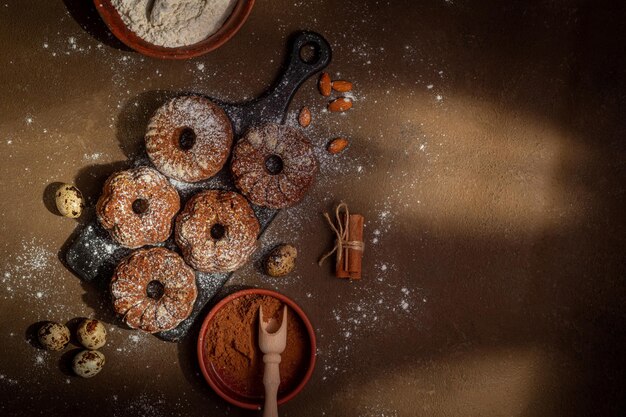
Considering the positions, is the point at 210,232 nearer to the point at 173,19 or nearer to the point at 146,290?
the point at 146,290

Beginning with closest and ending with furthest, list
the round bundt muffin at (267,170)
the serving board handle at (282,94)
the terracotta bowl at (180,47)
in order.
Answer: the terracotta bowl at (180,47) < the round bundt muffin at (267,170) < the serving board handle at (282,94)

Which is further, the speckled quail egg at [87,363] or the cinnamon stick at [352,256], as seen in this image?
the cinnamon stick at [352,256]

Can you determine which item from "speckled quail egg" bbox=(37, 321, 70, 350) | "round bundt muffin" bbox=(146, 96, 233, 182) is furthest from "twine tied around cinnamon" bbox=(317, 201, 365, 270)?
"speckled quail egg" bbox=(37, 321, 70, 350)

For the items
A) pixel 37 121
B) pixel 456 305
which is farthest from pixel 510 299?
pixel 37 121

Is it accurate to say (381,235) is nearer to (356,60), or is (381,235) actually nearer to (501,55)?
(356,60)

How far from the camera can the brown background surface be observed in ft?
8.59

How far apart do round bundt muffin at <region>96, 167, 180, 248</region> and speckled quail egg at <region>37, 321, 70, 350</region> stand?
0.49 m

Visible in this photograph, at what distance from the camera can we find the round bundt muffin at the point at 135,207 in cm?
244

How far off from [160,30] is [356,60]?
3.04 ft

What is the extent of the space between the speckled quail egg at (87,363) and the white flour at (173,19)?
1.42 metres

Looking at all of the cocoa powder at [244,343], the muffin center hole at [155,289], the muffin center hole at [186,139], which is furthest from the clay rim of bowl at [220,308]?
the muffin center hole at [186,139]

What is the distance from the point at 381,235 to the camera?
2748 millimetres

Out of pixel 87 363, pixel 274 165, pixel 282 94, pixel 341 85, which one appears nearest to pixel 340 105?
pixel 341 85

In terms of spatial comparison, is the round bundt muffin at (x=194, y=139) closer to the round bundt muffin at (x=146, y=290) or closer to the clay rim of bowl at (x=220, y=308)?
the round bundt muffin at (x=146, y=290)
